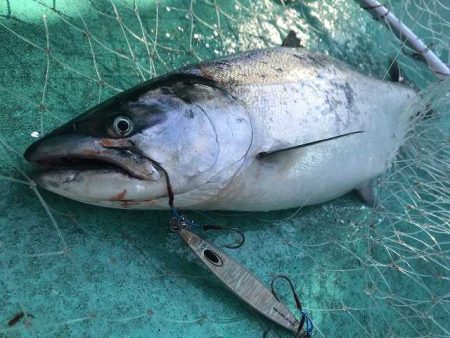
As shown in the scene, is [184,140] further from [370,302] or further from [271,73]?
[370,302]

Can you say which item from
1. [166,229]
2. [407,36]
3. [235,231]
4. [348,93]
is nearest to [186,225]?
[166,229]

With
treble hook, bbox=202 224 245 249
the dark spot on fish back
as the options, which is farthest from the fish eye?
the dark spot on fish back

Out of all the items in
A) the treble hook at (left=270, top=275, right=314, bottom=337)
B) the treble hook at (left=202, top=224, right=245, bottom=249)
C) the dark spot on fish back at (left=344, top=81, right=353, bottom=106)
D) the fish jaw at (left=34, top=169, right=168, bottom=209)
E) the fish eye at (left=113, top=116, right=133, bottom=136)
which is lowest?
the treble hook at (left=270, top=275, right=314, bottom=337)

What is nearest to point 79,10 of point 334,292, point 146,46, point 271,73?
point 146,46

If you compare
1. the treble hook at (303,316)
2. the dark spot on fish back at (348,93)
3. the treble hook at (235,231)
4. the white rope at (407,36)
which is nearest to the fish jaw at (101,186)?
the treble hook at (235,231)

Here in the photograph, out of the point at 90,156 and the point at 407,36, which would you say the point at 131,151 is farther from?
the point at 407,36

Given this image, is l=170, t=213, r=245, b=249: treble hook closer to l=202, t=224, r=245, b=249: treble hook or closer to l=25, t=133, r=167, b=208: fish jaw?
l=202, t=224, r=245, b=249: treble hook

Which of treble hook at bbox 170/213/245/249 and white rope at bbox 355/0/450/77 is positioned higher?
white rope at bbox 355/0/450/77
